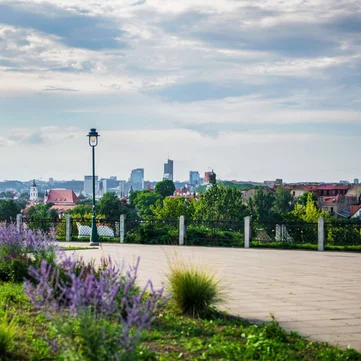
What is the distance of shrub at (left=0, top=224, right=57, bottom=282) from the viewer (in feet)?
34.6

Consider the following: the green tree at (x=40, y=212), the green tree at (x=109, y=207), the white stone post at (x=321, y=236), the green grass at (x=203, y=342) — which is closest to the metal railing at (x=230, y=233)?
the white stone post at (x=321, y=236)

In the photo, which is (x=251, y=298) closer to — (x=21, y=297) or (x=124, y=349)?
(x=21, y=297)

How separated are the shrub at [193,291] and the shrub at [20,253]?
2880mm

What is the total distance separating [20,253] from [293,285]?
4.94 metres

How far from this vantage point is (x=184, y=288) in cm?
788

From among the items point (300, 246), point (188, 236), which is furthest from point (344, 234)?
point (188, 236)

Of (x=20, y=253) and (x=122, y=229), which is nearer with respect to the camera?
(x=20, y=253)

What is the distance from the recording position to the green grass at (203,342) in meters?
6.04

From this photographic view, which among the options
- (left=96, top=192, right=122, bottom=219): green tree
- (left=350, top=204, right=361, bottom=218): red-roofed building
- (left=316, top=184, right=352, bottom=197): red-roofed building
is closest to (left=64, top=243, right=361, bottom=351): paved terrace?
(left=96, top=192, right=122, bottom=219): green tree

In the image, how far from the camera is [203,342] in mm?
6582

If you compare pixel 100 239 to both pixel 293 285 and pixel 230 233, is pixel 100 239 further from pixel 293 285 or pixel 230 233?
pixel 293 285

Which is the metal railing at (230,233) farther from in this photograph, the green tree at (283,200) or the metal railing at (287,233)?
the green tree at (283,200)

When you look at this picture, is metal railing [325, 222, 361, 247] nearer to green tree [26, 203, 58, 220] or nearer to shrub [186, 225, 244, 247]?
shrub [186, 225, 244, 247]

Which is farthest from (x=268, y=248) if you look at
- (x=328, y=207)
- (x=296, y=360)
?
(x=328, y=207)
